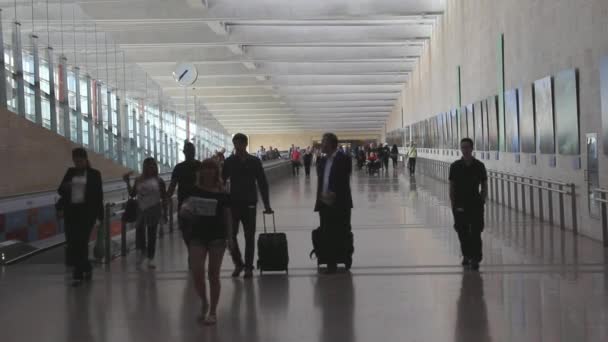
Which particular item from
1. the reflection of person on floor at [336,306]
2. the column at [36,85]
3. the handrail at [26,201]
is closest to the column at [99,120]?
the column at [36,85]

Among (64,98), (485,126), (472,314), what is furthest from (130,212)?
(485,126)

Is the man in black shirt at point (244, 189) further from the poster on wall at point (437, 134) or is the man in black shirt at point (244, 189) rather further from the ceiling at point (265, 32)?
the poster on wall at point (437, 134)

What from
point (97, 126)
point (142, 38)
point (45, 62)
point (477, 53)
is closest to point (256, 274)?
point (45, 62)

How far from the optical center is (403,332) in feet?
16.9

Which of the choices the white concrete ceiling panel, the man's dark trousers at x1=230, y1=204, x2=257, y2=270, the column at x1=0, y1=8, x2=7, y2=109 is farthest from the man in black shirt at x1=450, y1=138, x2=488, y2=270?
the white concrete ceiling panel

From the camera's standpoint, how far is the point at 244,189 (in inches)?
300

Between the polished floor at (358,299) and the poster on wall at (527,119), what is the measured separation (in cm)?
358

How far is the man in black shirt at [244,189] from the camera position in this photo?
7.61 metres

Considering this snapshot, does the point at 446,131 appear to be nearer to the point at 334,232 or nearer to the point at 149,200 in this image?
the point at 149,200

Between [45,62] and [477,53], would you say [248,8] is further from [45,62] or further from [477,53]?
[45,62]

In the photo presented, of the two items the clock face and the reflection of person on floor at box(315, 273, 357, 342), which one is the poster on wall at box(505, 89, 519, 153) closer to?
the reflection of person on floor at box(315, 273, 357, 342)

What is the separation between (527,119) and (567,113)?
2.59 metres

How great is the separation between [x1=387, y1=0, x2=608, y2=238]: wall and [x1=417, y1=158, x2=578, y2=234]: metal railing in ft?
0.52

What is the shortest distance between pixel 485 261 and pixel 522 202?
592cm
